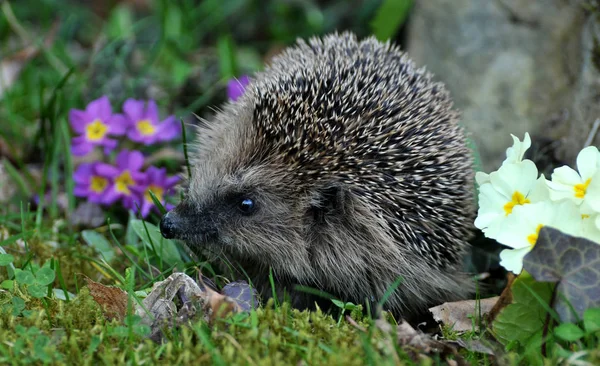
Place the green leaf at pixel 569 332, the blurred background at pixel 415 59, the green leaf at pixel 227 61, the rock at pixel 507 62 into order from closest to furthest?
1. the green leaf at pixel 569 332
2. the blurred background at pixel 415 59
3. the rock at pixel 507 62
4. the green leaf at pixel 227 61

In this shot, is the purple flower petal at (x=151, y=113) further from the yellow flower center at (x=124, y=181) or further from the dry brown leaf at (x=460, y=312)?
the dry brown leaf at (x=460, y=312)

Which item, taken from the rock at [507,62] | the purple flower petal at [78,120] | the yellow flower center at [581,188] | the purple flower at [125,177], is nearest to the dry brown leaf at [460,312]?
the yellow flower center at [581,188]

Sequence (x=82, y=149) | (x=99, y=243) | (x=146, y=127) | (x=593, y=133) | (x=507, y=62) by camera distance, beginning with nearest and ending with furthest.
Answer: (x=99, y=243), (x=593, y=133), (x=82, y=149), (x=146, y=127), (x=507, y=62)

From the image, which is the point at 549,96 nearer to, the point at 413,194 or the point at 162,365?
the point at 413,194

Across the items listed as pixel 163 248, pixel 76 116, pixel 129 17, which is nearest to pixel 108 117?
pixel 76 116

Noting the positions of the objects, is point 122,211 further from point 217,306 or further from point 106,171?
point 217,306

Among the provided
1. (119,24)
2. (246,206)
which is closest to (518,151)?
(246,206)

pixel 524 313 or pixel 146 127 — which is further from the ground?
pixel 146 127
